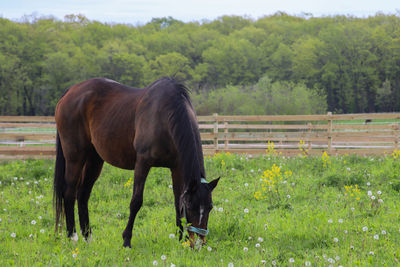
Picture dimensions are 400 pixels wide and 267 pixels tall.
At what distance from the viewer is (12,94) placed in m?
54.4

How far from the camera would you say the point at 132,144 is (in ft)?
15.4

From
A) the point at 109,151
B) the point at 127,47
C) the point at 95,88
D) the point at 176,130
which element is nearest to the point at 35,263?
the point at 109,151

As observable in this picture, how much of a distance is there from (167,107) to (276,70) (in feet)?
220

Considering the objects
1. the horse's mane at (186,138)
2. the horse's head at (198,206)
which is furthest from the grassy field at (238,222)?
the horse's mane at (186,138)

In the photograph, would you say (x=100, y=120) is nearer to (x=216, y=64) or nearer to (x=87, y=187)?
(x=87, y=187)

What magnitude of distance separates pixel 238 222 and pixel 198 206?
1.13m

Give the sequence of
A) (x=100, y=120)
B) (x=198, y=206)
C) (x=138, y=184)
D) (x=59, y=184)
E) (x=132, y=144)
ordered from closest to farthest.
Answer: (x=198, y=206)
(x=138, y=184)
(x=132, y=144)
(x=100, y=120)
(x=59, y=184)

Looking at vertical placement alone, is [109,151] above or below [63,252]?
above

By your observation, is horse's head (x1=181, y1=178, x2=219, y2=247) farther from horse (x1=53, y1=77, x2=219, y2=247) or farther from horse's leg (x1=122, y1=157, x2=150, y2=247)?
horse's leg (x1=122, y1=157, x2=150, y2=247)

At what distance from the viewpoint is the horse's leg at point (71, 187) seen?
203 inches

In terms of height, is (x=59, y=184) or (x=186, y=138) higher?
(x=186, y=138)

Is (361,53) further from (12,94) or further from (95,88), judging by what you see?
(95,88)

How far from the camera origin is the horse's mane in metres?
4.00

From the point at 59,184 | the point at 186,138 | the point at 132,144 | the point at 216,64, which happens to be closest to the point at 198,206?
the point at 186,138
